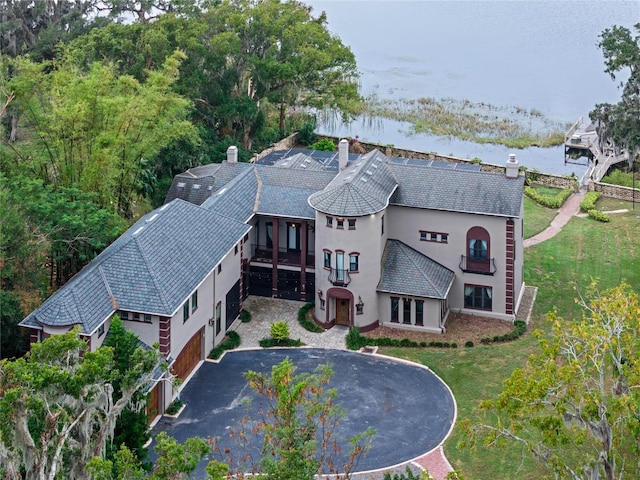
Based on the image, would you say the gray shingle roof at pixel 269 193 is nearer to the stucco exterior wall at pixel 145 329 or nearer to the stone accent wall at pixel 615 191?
the stucco exterior wall at pixel 145 329

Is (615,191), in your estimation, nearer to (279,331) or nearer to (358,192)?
(358,192)

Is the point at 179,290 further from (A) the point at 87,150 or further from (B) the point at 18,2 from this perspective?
(B) the point at 18,2

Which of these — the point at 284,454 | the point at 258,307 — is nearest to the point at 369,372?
the point at 258,307

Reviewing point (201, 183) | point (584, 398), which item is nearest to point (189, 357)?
point (201, 183)

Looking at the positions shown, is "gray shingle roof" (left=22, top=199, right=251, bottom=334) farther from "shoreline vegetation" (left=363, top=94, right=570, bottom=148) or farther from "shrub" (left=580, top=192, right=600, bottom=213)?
"shoreline vegetation" (left=363, top=94, right=570, bottom=148)

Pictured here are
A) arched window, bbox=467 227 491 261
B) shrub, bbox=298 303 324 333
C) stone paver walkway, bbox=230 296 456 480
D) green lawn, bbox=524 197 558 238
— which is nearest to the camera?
stone paver walkway, bbox=230 296 456 480

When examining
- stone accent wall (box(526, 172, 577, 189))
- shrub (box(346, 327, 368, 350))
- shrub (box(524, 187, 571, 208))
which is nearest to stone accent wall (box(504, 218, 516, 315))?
shrub (box(346, 327, 368, 350))

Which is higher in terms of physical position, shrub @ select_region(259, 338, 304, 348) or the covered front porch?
the covered front porch

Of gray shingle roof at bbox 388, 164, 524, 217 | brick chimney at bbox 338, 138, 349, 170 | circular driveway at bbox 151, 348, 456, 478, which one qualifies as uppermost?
brick chimney at bbox 338, 138, 349, 170
